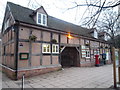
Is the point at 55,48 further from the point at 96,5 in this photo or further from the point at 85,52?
the point at 96,5

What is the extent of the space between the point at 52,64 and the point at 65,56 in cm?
464

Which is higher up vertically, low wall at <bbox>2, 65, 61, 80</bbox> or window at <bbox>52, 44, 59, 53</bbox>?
window at <bbox>52, 44, 59, 53</bbox>

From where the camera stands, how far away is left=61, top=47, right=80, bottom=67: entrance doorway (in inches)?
468

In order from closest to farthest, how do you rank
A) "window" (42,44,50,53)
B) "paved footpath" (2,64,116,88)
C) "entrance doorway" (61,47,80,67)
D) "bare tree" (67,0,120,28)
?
1. "bare tree" (67,0,120,28)
2. "paved footpath" (2,64,116,88)
3. "window" (42,44,50,53)
4. "entrance doorway" (61,47,80,67)

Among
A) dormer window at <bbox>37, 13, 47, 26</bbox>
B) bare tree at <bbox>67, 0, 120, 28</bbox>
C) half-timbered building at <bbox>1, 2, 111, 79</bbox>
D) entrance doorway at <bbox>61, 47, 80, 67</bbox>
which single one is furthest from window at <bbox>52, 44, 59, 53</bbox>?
bare tree at <bbox>67, 0, 120, 28</bbox>

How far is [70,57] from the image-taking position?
1282 centimetres

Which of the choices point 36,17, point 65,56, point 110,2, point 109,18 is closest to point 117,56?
point 110,2

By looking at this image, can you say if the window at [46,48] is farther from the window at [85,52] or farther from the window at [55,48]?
the window at [85,52]

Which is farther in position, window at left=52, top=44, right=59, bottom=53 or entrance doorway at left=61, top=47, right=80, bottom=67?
entrance doorway at left=61, top=47, right=80, bottom=67

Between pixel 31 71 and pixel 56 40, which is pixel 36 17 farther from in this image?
pixel 31 71

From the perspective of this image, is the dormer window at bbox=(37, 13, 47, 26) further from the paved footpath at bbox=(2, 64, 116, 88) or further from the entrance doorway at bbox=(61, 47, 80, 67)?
the entrance doorway at bbox=(61, 47, 80, 67)

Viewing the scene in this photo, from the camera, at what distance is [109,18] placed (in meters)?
18.3

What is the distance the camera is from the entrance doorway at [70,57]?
11898 mm

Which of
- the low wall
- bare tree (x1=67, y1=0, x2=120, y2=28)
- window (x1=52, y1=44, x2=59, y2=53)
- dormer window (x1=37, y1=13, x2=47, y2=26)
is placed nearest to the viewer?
bare tree (x1=67, y1=0, x2=120, y2=28)
